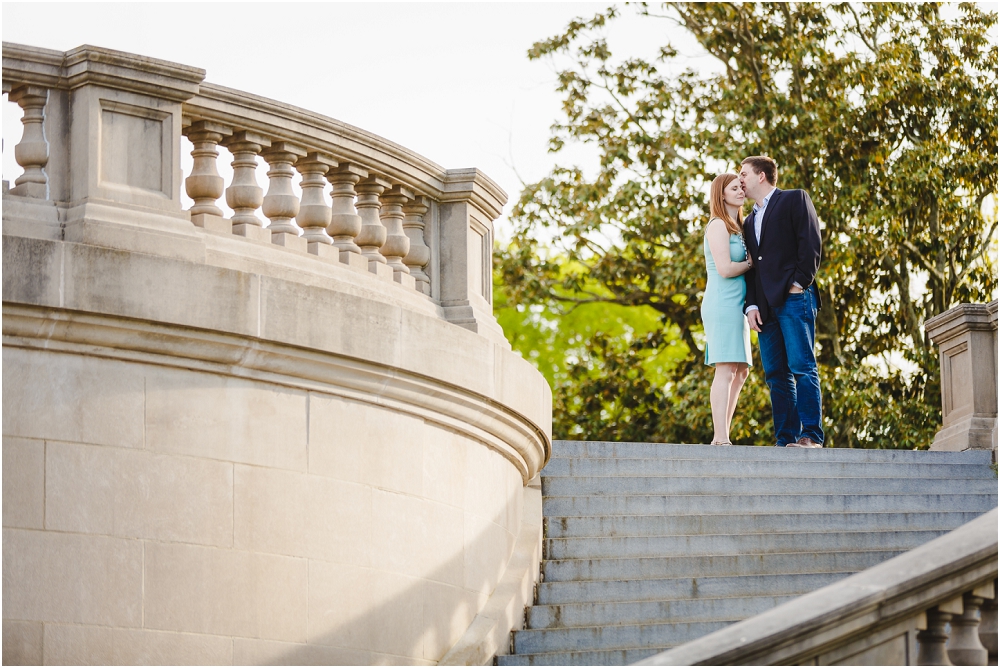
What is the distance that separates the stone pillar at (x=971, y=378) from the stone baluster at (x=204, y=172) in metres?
7.31

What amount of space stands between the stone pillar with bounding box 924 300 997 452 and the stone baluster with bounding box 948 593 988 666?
23.9ft

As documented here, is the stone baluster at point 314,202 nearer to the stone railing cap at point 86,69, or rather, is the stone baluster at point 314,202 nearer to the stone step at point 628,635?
the stone railing cap at point 86,69

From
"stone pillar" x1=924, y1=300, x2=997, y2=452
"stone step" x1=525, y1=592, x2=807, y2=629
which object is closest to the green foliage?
"stone pillar" x1=924, y1=300, x2=997, y2=452

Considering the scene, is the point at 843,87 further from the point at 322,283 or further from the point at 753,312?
the point at 322,283

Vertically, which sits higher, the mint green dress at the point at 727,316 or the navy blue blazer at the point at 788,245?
the navy blue blazer at the point at 788,245

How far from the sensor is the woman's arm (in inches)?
374

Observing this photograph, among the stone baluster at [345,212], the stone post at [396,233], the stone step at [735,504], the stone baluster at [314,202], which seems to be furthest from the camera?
the stone step at [735,504]

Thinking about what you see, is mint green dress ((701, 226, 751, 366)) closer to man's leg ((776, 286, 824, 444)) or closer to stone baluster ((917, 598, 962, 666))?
man's leg ((776, 286, 824, 444))

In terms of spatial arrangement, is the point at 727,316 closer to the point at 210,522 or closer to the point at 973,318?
the point at 973,318

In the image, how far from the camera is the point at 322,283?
6797mm

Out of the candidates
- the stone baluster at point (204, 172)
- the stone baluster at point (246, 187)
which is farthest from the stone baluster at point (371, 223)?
the stone baluster at point (204, 172)

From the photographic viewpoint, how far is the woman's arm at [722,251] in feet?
31.2

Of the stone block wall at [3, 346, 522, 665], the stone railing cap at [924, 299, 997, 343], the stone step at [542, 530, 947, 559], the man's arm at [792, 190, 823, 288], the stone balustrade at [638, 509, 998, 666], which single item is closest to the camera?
the stone balustrade at [638, 509, 998, 666]

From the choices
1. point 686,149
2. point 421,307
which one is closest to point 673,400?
point 686,149
